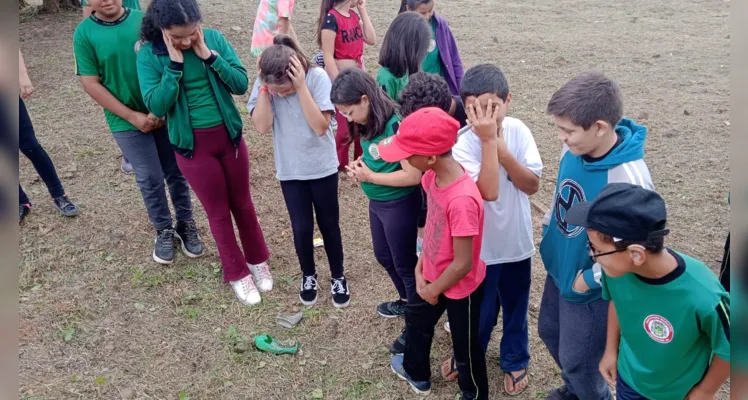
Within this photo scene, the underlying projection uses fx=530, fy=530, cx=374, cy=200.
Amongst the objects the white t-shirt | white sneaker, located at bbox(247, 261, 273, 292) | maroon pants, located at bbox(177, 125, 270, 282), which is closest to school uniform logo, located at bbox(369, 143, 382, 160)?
the white t-shirt

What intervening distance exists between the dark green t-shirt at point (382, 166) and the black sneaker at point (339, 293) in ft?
3.36

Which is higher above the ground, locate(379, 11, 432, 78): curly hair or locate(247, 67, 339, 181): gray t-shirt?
locate(379, 11, 432, 78): curly hair

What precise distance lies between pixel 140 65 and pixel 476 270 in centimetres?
246

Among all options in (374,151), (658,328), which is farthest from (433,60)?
(658,328)

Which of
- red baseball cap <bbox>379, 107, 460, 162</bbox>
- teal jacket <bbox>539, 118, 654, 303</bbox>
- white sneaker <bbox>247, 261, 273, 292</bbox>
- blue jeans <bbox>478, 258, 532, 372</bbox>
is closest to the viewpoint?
teal jacket <bbox>539, 118, 654, 303</bbox>

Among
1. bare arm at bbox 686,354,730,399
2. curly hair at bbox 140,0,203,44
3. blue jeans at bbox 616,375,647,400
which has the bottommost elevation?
blue jeans at bbox 616,375,647,400

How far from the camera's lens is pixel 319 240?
4.73 m

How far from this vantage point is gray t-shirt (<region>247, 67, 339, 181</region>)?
3.41 m

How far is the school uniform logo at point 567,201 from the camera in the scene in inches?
93.7

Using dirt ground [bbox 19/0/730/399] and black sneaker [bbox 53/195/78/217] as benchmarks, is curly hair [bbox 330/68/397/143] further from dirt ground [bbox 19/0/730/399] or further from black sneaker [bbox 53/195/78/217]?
black sneaker [bbox 53/195/78/217]

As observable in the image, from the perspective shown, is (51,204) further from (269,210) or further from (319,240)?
(319,240)

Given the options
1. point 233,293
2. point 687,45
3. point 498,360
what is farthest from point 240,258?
point 687,45

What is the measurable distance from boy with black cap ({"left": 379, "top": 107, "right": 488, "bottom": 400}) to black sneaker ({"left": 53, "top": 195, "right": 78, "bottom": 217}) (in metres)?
3.41

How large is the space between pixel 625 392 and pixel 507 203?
3.31ft
